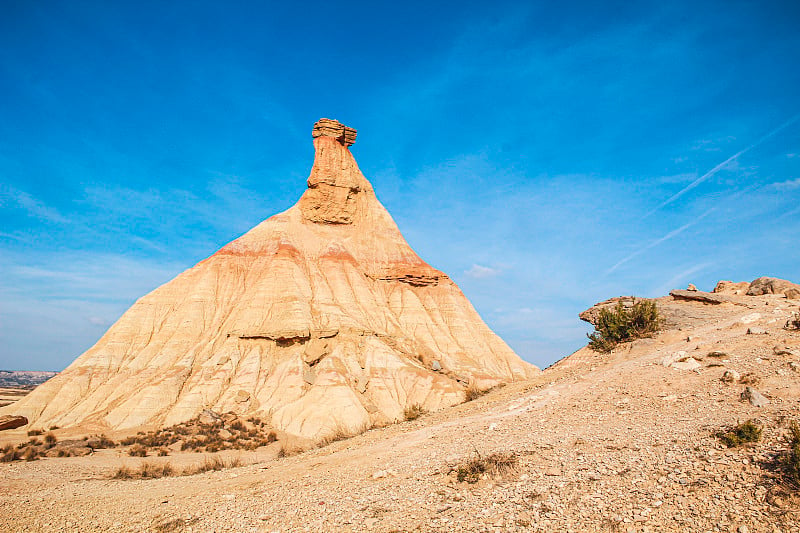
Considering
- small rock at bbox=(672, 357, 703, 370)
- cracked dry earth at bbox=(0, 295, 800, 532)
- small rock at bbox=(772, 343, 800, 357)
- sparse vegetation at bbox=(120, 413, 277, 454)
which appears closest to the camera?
cracked dry earth at bbox=(0, 295, 800, 532)

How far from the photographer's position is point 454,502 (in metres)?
7.92

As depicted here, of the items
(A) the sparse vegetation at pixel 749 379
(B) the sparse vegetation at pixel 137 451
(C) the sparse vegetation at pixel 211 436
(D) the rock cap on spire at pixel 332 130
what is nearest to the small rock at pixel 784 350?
(A) the sparse vegetation at pixel 749 379

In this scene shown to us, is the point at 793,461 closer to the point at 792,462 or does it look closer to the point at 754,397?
the point at 792,462

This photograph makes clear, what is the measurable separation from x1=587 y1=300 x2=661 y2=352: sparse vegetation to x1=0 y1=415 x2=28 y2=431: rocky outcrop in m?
39.9

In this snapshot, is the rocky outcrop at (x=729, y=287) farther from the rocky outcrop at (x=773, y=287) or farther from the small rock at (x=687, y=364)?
the small rock at (x=687, y=364)

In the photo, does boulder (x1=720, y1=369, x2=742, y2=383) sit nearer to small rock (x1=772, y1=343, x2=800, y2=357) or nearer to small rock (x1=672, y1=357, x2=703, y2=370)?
small rock (x1=672, y1=357, x2=703, y2=370)

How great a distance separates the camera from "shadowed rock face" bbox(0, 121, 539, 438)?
118 ft

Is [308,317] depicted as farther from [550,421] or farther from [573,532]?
[573,532]

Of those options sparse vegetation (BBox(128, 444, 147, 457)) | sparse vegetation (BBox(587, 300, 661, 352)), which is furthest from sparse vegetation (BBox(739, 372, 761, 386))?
sparse vegetation (BBox(128, 444, 147, 457))

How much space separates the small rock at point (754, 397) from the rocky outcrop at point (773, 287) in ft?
37.9

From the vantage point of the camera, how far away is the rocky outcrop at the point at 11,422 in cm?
3425

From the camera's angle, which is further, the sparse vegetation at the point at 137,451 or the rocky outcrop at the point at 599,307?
the sparse vegetation at the point at 137,451

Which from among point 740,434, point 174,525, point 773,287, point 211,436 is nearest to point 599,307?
point 773,287

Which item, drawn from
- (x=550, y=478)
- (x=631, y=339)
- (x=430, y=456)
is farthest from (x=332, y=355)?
(x=550, y=478)
